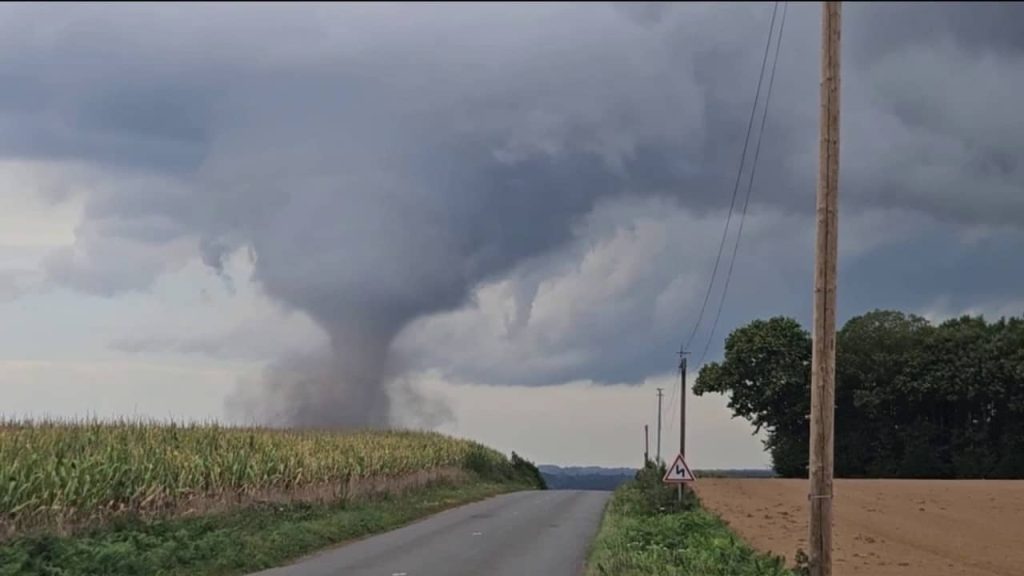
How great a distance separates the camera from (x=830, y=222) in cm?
1412

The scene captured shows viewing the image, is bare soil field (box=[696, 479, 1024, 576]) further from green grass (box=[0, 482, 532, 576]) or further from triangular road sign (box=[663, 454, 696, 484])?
green grass (box=[0, 482, 532, 576])

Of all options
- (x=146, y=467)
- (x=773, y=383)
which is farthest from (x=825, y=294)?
(x=773, y=383)

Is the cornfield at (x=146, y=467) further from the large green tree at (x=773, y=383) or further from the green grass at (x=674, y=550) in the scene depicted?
the large green tree at (x=773, y=383)

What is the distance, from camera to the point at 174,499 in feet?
85.7

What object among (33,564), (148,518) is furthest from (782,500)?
(33,564)

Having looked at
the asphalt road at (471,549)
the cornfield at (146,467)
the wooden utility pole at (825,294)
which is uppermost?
the wooden utility pole at (825,294)

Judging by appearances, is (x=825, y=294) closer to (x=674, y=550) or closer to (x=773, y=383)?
(x=674, y=550)

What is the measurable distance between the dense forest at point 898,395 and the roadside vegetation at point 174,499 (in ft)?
152

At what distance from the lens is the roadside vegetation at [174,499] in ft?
64.7

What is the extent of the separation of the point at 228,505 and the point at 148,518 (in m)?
4.81

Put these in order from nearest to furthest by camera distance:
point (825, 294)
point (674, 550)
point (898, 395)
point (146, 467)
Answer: point (825, 294) → point (674, 550) → point (146, 467) → point (898, 395)

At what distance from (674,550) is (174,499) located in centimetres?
1102

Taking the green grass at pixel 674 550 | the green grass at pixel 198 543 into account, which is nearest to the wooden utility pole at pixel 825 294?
the green grass at pixel 674 550

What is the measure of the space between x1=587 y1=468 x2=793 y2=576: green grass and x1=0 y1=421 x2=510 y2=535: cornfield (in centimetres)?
894
